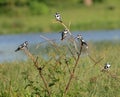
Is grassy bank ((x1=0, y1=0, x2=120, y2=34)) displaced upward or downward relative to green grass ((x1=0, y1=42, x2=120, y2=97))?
downward

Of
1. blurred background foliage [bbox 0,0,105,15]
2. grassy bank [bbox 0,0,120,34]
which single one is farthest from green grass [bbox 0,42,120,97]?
blurred background foliage [bbox 0,0,105,15]

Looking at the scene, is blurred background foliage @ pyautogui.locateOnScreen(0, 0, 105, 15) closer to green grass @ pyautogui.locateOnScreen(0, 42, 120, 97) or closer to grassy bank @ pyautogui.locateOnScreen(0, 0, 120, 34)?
grassy bank @ pyautogui.locateOnScreen(0, 0, 120, 34)

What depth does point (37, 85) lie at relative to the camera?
833 cm

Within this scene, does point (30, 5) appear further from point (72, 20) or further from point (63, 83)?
point (63, 83)

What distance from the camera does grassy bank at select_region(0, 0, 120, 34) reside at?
108ft

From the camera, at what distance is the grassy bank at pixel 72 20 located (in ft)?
108

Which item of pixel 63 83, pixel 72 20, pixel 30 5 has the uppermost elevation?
pixel 63 83

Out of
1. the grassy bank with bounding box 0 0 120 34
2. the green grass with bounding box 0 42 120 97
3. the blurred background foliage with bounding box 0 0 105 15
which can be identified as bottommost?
the blurred background foliage with bounding box 0 0 105 15

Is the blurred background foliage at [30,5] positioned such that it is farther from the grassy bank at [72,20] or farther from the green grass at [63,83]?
the green grass at [63,83]

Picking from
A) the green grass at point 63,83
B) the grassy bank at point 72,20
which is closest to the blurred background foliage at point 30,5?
the grassy bank at point 72,20

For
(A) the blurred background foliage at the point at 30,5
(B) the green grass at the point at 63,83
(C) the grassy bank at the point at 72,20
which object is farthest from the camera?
(A) the blurred background foliage at the point at 30,5

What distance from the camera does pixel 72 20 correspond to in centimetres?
3534

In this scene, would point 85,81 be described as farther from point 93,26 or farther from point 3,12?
point 3,12

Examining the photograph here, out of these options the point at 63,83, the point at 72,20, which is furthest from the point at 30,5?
the point at 63,83
